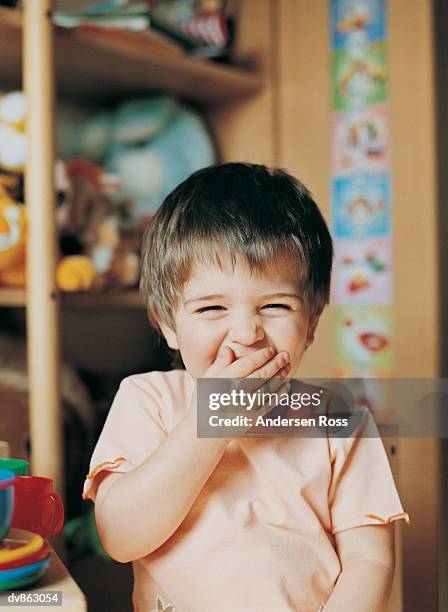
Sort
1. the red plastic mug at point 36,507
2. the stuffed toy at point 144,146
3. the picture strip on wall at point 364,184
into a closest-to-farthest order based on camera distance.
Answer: the red plastic mug at point 36,507 → the picture strip on wall at point 364,184 → the stuffed toy at point 144,146

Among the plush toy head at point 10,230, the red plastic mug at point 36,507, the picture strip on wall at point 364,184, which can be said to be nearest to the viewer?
the red plastic mug at point 36,507

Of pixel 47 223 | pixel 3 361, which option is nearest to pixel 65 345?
pixel 3 361

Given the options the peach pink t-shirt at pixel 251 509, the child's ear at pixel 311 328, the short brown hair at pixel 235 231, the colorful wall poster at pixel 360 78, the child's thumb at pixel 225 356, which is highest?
the colorful wall poster at pixel 360 78

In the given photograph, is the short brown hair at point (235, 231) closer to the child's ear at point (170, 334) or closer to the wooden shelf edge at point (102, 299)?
the child's ear at point (170, 334)

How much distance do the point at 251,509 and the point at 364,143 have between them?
55 cm

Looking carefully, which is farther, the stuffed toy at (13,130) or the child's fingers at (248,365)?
the stuffed toy at (13,130)

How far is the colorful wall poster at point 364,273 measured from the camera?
81cm

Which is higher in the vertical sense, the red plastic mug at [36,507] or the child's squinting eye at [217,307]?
the child's squinting eye at [217,307]

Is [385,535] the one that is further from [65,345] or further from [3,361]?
[65,345]

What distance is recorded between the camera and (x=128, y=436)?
1.42ft

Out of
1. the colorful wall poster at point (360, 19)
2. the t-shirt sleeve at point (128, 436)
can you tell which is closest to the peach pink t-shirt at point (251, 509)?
the t-shirt sleeve at point (128, 436)

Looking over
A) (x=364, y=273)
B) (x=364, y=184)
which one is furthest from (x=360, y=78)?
(x=364, y=273)

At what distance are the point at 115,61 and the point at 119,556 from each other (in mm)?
623

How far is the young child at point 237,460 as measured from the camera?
A: 0.40m
